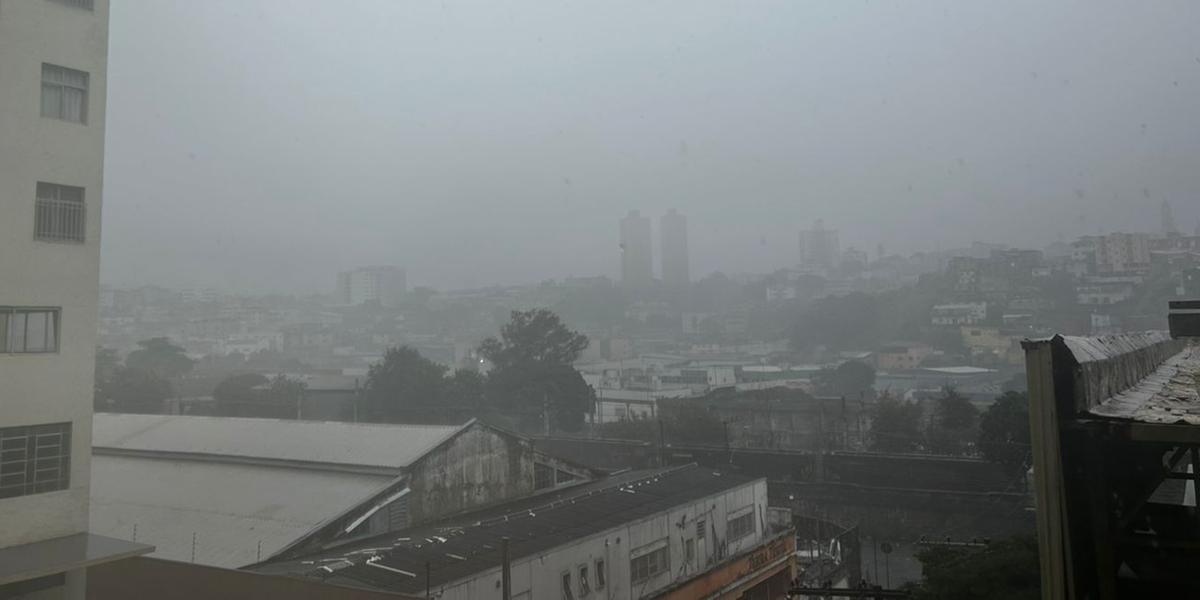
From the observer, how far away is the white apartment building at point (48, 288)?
3.12 metres

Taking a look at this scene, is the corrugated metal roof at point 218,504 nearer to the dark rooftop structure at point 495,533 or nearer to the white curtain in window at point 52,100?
the dark rooftop structure at point 495,533

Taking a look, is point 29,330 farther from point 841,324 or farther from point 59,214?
point 841,324

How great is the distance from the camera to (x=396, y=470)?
621 cm

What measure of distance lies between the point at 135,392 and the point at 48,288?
31.8 ft

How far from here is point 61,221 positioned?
3367mm

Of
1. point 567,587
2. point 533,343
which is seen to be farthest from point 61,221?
point 533,343

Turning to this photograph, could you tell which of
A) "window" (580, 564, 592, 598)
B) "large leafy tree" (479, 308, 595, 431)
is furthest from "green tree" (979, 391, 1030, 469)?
"large leafy tree" (479, 308, 595, 431)

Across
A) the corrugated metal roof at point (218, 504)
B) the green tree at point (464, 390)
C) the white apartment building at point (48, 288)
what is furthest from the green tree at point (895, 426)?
the white apartment building at point (48, 288)

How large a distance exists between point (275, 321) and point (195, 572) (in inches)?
744

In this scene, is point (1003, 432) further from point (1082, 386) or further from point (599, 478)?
point (1082, 386)

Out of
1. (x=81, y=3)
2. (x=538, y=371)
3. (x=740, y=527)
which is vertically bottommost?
(x=740, y=527)

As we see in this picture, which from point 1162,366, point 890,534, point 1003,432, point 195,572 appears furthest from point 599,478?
point 1162,366

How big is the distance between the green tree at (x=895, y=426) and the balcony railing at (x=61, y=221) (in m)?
9.60

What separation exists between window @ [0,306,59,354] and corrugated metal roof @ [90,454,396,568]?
2112mm
